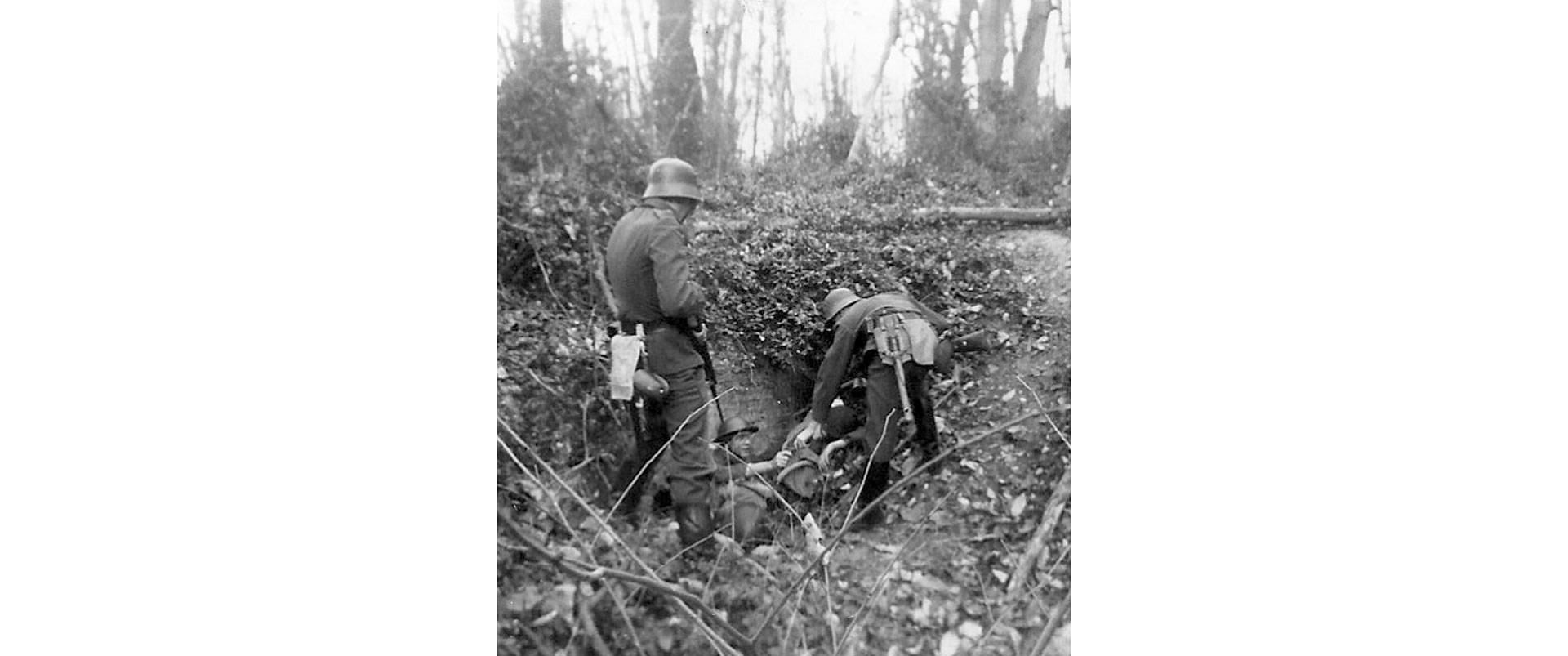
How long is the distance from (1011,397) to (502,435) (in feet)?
5.92

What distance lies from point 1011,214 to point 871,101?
0.64 meters

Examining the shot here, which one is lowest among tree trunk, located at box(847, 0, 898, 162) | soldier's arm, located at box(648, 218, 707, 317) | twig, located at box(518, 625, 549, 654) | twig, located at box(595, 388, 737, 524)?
twig, located at box(518, 625, 549, 654)

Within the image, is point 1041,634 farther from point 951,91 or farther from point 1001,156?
point 951,91

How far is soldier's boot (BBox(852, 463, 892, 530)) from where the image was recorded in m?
3.81

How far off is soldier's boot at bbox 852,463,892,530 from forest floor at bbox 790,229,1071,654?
0.03 m

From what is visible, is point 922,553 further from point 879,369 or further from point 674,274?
point 674,274

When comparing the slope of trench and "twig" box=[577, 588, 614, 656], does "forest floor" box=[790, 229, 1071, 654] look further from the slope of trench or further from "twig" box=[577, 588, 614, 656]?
"twig" box=[577, 588, 614, 656]

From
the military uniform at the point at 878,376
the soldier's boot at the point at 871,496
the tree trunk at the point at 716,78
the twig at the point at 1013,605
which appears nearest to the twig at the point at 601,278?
the tree trunk at the point at 716,78

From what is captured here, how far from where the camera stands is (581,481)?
3771 millimetres

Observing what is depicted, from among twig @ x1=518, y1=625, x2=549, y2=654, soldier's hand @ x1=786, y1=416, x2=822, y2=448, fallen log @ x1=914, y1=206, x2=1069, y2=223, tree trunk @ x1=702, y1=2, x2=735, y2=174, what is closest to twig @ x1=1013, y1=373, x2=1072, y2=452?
fallen log @ x1=914, y1=206, x2=1069, y2=223

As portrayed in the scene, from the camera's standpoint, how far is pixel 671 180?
377cm

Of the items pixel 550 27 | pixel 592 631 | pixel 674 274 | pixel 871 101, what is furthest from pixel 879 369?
pixel 550 27

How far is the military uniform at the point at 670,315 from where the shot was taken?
376 centimetres

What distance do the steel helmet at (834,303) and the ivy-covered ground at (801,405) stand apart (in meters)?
0.04
